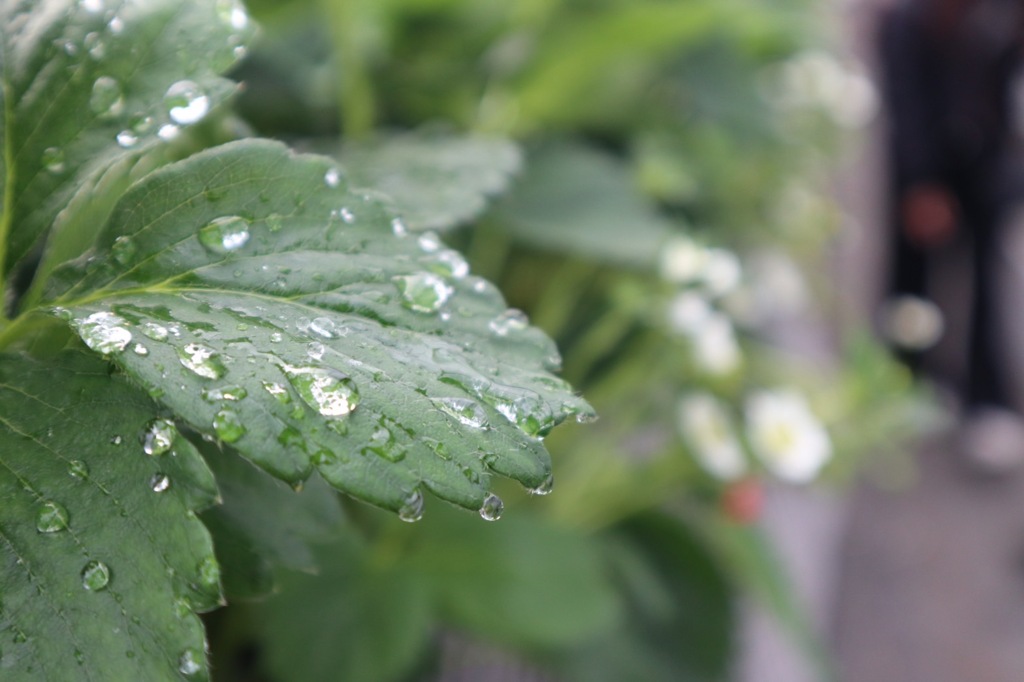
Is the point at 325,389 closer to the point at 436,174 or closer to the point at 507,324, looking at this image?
the point at 507,324

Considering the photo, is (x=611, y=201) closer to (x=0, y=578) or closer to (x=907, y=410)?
(x=907, y=410)

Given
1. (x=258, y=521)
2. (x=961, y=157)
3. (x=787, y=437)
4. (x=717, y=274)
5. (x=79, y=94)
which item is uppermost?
(x=79, y=94)

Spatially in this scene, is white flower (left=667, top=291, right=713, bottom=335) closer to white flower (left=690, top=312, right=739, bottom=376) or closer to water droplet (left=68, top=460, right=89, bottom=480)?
white flower (left=690, top=312, right=739, bottom=376)

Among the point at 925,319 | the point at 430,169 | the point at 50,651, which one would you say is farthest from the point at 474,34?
the point at 925,319

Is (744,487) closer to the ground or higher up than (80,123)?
closer to the ground

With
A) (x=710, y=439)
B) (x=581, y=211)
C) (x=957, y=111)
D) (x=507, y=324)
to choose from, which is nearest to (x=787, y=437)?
(x=710, y=439)

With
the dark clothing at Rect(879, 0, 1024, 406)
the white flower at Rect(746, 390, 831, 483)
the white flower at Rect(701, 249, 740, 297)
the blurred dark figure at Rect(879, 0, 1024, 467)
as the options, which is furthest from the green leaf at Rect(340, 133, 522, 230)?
the dark clothing at Rect(879, 0, 1024, 406)
